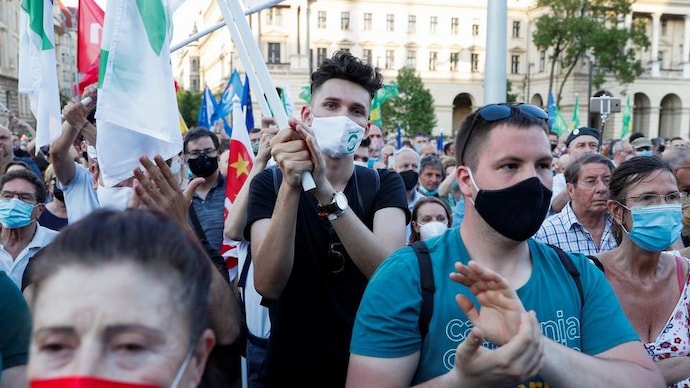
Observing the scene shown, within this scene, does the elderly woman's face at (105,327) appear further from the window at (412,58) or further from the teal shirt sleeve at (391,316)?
the window at (412,58)

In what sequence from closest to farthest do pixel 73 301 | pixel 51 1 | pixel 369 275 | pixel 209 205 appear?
pixel 73 301, pixel 369 275, pixel 51 1, pixel 209 205

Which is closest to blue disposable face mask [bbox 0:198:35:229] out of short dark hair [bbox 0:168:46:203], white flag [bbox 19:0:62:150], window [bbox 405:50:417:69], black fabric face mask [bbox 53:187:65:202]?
short dark hair [bbox 0:168:46:203]

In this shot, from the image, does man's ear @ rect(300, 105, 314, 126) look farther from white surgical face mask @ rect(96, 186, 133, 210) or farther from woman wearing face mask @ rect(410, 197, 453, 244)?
woman wearing face mask @ rect(410, 197, 453, 244)

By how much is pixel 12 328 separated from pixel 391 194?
1547mm

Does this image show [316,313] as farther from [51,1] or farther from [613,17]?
[613,17]

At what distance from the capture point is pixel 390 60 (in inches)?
2501

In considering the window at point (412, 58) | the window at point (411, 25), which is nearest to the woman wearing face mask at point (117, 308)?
the window at point (412, 58)

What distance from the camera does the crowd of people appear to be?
4.72 feet

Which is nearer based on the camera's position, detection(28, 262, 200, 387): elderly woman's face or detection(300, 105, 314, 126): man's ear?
detection(28, 262, 200, 387): elderly woman's face

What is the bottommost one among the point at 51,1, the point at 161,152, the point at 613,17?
the point at 161,152

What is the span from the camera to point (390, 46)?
63312 millimetres

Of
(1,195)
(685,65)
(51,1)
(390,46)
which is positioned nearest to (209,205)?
(1,195)

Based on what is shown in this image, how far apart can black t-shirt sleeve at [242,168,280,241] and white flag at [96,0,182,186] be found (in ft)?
1.23

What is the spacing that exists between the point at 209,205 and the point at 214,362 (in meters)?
3.18
